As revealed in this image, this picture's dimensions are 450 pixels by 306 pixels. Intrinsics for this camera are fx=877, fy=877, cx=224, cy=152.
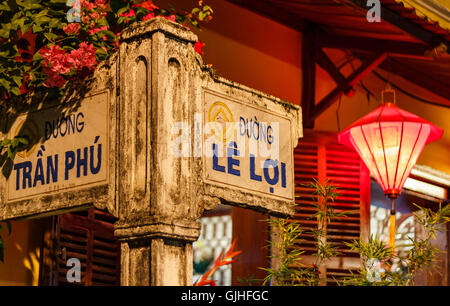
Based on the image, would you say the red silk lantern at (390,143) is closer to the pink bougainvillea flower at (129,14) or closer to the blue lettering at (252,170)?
the pink bougainvillea flower at (129,14)

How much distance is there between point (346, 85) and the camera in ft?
24.2

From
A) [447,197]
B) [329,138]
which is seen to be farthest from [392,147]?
[447,197]

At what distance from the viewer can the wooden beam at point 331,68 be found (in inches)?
291

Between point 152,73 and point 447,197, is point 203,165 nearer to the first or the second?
point 152,73

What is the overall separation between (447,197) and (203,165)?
6.00m

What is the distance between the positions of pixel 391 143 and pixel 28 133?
12.2ft

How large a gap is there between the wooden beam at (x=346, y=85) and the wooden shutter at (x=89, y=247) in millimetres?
2406

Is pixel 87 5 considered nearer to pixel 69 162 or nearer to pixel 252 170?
pixel 69 162

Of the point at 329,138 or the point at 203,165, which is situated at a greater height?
the point at 329,138

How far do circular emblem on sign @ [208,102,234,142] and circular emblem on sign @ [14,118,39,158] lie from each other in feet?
2.59

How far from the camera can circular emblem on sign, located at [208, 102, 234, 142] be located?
134 inches

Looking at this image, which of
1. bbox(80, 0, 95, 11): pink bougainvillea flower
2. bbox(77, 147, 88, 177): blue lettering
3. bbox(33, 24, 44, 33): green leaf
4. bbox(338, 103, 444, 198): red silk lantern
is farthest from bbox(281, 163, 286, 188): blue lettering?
bbox(338, 103, 444, 198): red silk lantern

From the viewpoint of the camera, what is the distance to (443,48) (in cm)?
662

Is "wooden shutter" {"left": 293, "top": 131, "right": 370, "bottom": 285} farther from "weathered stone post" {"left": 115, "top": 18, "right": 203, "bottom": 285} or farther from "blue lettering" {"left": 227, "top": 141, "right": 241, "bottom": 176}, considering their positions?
"weathered stone post" {"left": 115, "top": 18, "right": 203, "bottom": 285}
